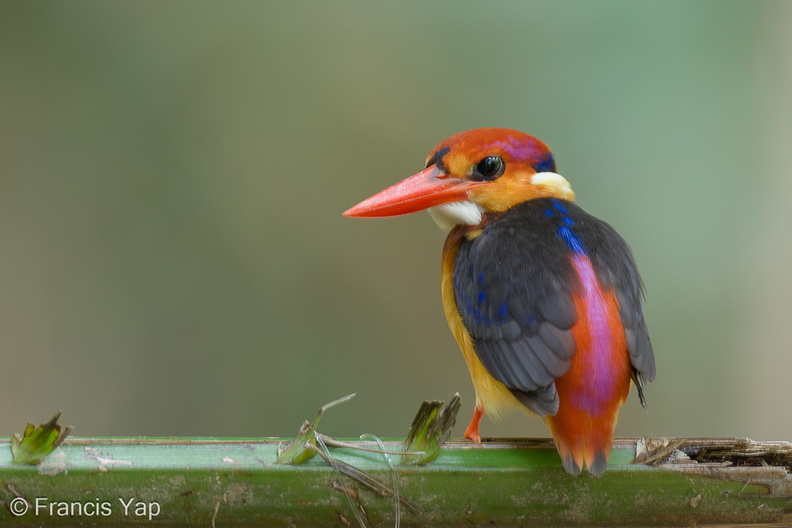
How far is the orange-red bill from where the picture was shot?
1.55 m

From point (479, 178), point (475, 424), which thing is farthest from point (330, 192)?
point (475, 424)

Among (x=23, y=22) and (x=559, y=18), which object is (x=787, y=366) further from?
(x=23, y=22)

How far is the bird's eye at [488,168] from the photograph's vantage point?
5.25 feet

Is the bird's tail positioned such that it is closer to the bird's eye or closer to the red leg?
the red leg

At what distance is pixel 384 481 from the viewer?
46.8 inches

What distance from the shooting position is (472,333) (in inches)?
55.9

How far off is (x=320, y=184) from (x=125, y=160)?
65cm

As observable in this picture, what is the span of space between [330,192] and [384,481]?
1926 mm

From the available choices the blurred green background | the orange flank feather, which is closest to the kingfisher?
the orange flank feather

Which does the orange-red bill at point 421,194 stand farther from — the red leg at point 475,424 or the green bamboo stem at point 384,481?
the green bamboo stem at point 384,481

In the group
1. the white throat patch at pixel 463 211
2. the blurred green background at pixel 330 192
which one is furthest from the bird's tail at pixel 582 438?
the blurred green background at pixel 330 192

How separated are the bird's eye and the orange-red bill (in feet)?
0.05

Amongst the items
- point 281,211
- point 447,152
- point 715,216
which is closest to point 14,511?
point 447,152

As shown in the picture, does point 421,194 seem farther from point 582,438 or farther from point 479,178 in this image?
point 582,438
